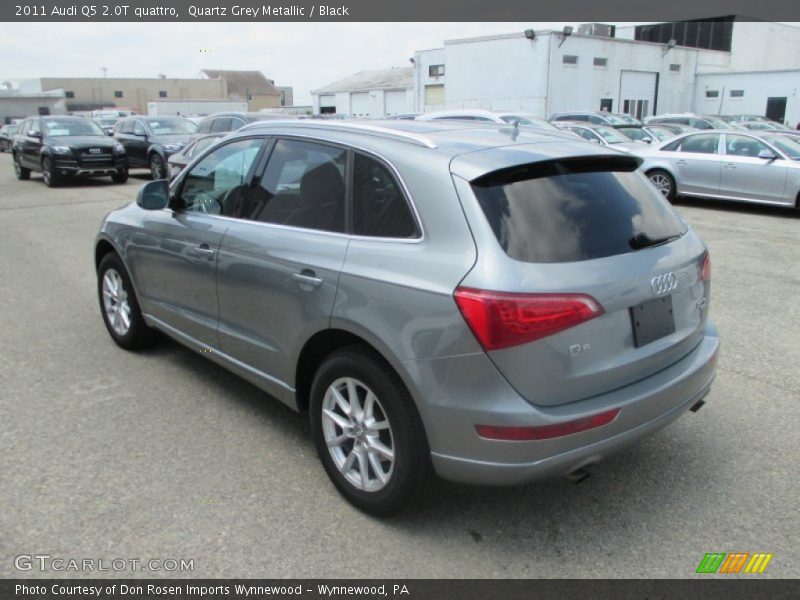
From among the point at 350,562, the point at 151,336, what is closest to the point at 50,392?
the point at 151,336

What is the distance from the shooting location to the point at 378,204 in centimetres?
306

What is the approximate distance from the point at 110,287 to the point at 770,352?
5151mm

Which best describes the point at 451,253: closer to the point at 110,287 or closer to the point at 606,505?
the point at 606,505

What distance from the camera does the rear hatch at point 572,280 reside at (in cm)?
252

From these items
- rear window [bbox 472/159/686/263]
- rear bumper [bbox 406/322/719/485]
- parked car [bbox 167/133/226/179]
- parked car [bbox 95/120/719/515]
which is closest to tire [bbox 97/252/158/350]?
parked car [bbox 95/120/719/515]

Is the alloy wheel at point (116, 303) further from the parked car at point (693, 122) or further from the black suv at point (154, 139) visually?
the parked car at point (693, 122)

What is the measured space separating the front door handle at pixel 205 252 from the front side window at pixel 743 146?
11.6 meters

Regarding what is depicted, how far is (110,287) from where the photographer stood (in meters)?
5.35

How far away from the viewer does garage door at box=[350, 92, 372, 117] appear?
184 ft

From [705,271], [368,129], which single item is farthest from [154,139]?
[705,271]

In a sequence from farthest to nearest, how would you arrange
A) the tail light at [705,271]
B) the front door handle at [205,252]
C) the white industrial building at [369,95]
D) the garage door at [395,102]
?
the white industrial building at [369,95]
the garage door at [395,102]
the front door handle at [205,252]
the tail light at [705,271]

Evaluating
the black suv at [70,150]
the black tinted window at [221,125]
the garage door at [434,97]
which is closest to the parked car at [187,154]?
the black tinted window at [221,125]

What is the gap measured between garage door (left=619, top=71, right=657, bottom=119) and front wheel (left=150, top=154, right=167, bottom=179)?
3457 centimetres
